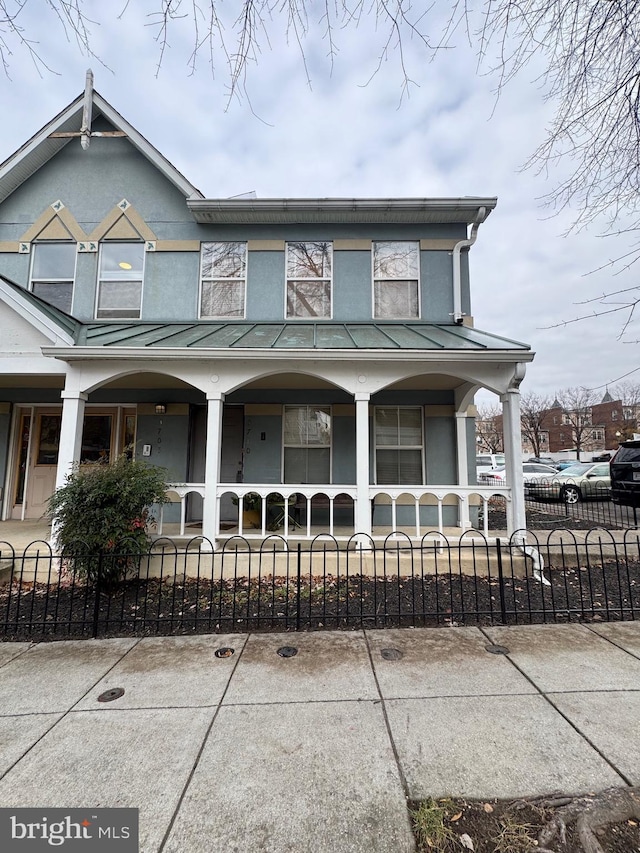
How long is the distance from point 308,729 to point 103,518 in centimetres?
380

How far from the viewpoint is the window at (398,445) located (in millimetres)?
8336

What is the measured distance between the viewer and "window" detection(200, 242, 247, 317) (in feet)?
28.0

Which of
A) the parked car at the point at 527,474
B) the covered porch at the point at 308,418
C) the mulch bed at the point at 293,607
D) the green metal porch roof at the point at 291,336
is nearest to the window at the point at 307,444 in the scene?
the covered porch at the point at 308,418

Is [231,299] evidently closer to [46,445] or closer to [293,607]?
[46,445]

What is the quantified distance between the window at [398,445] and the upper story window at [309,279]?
2.60m

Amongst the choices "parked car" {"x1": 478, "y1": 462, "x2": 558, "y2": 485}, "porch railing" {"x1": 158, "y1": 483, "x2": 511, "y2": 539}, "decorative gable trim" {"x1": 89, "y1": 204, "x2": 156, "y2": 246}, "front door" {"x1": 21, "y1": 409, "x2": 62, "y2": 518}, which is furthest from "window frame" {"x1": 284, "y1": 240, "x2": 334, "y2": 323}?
"parked car" {"x1": 478, "y1": 462, "x2": 558, "y2": 485}

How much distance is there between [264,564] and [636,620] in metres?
4.69

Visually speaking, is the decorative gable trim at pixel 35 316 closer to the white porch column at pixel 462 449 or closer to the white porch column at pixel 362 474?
the white porch column at pixel 362 474

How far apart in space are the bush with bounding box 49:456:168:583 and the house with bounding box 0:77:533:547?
2.57m

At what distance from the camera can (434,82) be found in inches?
123

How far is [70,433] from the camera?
6.25m

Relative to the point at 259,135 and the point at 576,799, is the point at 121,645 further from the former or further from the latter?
the point at 259,135

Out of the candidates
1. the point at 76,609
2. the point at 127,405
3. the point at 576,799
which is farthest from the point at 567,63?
the point at 127,405

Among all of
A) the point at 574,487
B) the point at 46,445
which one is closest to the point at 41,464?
the point at 46,445
